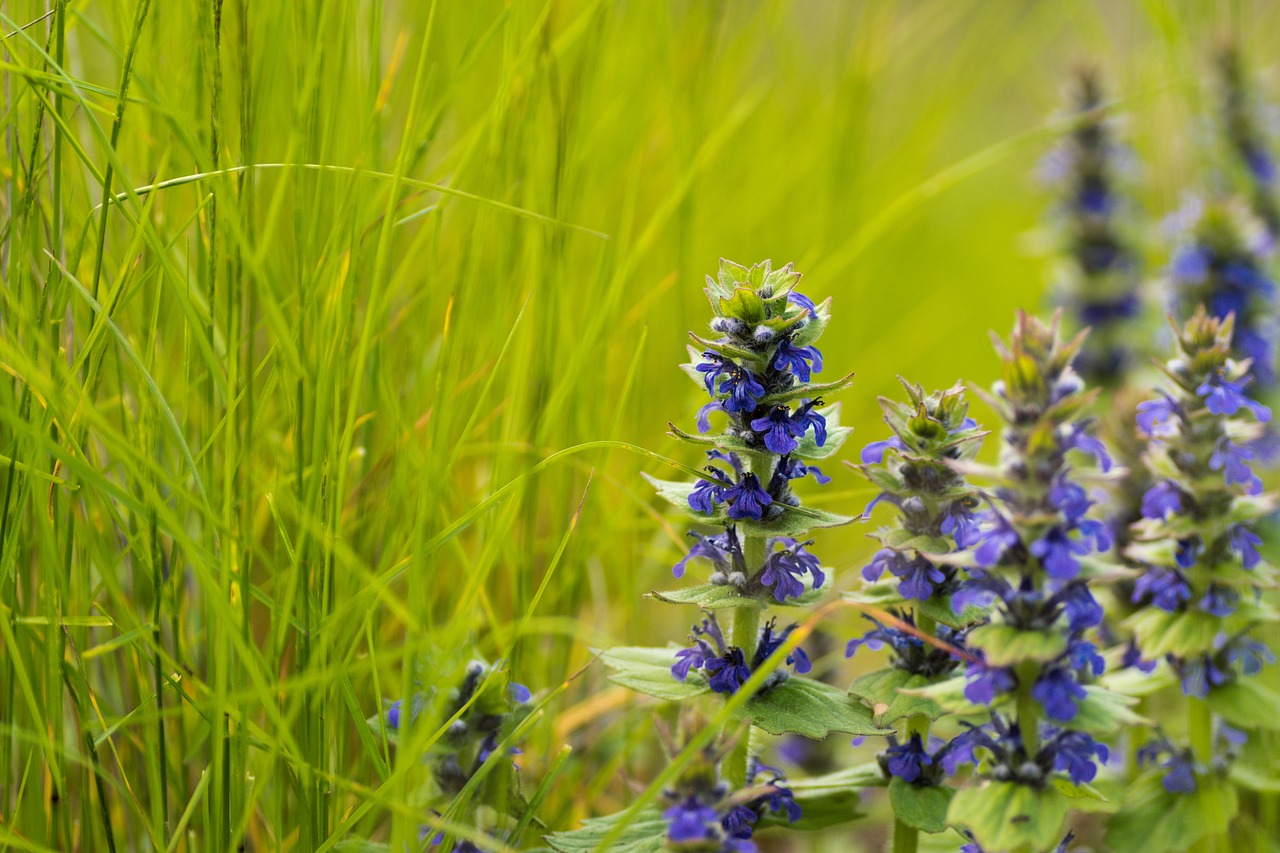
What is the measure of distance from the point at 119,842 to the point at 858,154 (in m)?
2.94

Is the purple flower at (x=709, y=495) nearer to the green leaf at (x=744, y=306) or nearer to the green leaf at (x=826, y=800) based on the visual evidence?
the green leaf at (x=744, y=306)

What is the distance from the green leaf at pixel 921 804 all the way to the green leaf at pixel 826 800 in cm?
8

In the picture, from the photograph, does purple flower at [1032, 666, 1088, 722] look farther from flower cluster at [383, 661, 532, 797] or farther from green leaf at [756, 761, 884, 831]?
flower cluster at [383, 661, 532, 797]

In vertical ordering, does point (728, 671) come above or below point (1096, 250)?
below

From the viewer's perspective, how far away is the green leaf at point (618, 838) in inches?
68.3

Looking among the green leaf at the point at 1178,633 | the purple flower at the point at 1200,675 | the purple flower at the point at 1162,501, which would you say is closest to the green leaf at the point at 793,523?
the purple flower at the point at 1162,501

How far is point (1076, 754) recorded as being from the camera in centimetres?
166

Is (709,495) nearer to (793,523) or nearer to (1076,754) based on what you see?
(793,523)

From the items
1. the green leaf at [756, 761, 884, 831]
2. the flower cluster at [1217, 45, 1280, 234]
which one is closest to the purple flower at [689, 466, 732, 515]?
Answer: the green leaf at [756, 761, 884, 831]

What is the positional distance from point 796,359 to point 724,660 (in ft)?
1.72

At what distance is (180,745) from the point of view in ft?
6.55

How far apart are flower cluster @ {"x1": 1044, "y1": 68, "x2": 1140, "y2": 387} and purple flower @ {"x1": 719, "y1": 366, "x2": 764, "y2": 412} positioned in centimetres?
292

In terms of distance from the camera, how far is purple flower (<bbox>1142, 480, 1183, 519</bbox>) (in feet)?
6.54

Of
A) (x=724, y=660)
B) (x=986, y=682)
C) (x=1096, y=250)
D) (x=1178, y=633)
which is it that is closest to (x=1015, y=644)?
(x=986, y=682)
